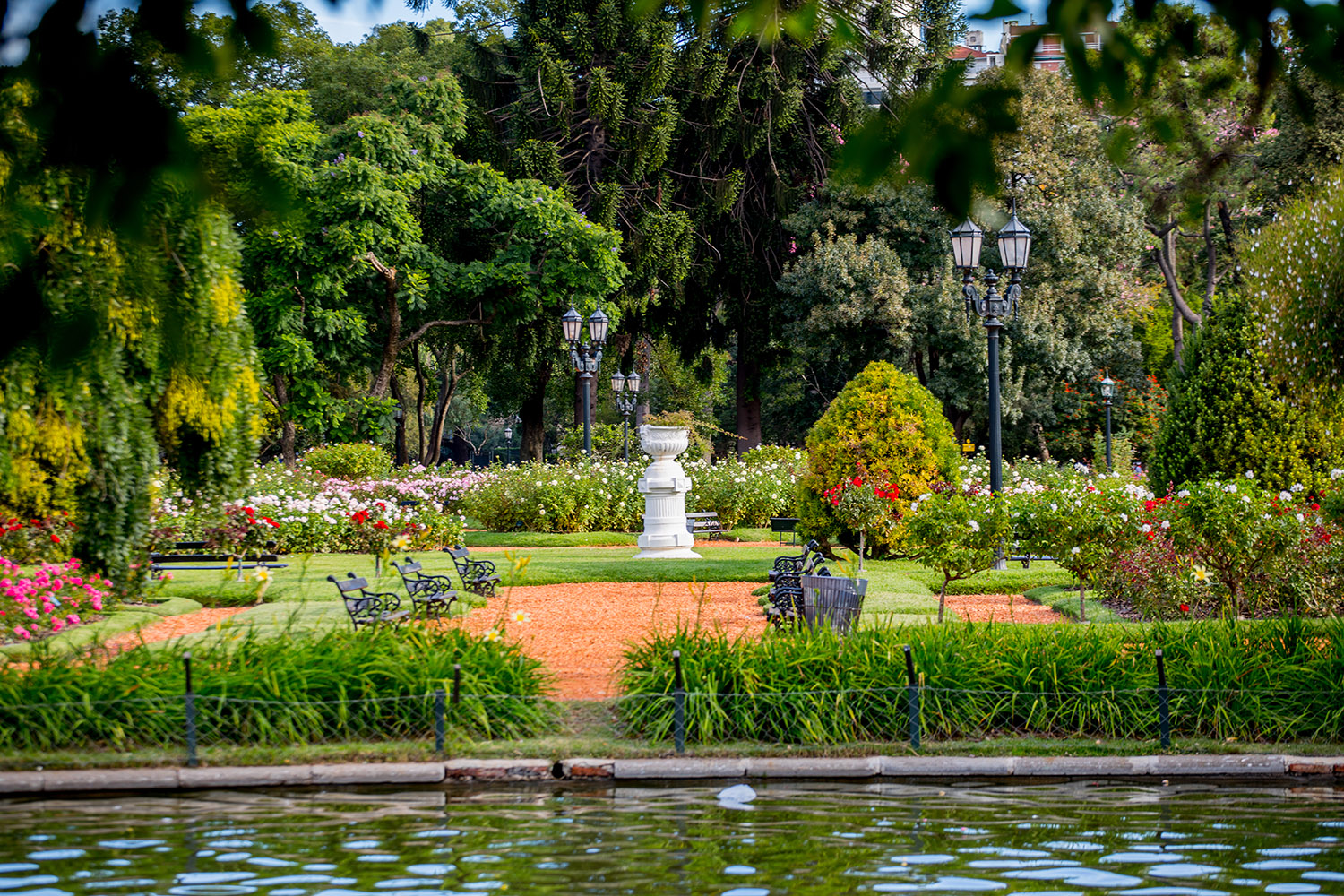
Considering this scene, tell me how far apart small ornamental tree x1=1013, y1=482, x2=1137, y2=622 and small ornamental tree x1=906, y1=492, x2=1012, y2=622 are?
552mm

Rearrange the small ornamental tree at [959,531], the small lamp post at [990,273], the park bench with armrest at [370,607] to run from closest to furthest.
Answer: the park bench with armrest at [370,607], the small ornamental tree at [959,531], the small lamp post at [990,273]

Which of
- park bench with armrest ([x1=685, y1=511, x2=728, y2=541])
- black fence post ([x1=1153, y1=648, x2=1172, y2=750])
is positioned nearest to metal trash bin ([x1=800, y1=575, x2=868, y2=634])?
black fence post ([x1=1153, y1=648, x2=1172, y2=750])

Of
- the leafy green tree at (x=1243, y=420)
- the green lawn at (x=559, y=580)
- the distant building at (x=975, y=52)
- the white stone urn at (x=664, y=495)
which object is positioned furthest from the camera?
the white stone urn at (x=664, y=495)

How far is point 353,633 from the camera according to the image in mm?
9320

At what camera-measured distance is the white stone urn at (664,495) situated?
19359 mm

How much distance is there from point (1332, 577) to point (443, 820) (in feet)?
29.5

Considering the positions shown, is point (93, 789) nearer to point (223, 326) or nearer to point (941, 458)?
point (223, 326)

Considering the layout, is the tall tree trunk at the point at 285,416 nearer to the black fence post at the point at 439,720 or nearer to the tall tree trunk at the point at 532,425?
the tall tree trunk at the point at 532,425

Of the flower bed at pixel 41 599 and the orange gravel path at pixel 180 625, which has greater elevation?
the flower bed at pixel 41 599

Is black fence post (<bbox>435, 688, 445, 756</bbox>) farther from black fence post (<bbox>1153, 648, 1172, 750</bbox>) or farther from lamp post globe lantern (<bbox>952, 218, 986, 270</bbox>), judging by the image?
lamp post globe lantern (<bbox>952, 218, 986, 270</bbox>)

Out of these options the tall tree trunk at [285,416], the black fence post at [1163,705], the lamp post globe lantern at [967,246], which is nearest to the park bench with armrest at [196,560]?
the lamp post globe lantern at [967,246]

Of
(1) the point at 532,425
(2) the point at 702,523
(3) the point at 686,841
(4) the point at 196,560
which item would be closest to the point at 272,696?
(3) the point at 686,841

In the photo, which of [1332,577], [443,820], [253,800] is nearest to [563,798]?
[443,820]

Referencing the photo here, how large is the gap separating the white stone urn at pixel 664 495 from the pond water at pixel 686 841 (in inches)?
466
